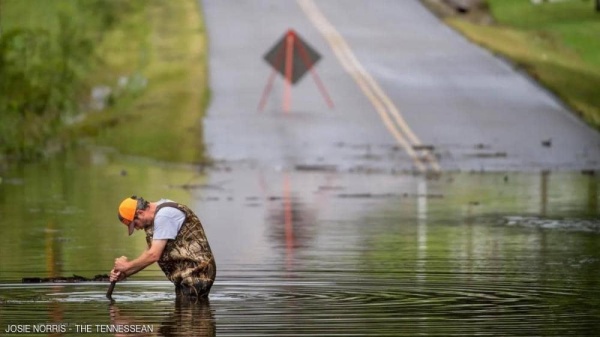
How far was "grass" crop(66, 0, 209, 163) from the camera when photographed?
1474 inches

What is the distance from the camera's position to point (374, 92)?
139 ft

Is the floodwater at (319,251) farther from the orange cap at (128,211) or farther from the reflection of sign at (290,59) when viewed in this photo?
the reflection of sign at (290,59)

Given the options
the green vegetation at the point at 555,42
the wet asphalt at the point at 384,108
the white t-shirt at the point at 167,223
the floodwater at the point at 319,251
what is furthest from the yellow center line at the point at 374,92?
the white t-shirt at the point at 167,223

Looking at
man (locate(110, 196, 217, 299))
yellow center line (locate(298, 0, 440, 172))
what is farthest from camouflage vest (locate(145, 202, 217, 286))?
yellow center line (locate(298, 0, 440, 172))

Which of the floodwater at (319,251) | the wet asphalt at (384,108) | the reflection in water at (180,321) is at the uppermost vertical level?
the wet asphalt at (384,108)

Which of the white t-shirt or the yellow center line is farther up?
the yellow center line

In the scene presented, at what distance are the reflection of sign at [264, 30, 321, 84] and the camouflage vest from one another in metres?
26.8

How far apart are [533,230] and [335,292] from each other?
7.70m

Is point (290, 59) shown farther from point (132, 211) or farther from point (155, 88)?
point (132, 211)

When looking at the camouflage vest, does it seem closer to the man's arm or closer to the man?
the man

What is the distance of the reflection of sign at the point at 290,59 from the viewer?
138ft

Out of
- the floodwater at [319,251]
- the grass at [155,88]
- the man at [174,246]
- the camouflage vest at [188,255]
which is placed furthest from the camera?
the grass at [155,88]

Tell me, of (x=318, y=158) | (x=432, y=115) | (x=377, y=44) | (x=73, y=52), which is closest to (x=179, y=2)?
(x=377, y=44)

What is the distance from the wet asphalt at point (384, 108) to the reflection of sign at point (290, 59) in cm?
33
